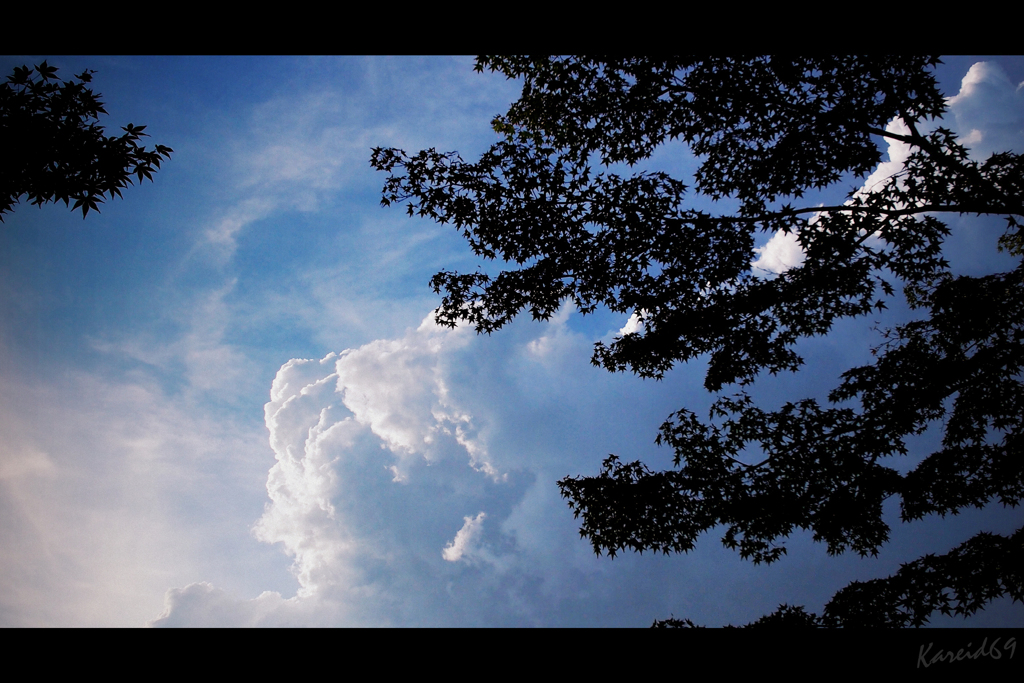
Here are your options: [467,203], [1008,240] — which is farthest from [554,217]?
[1008,240]

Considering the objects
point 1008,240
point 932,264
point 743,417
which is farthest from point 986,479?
point 1008,240

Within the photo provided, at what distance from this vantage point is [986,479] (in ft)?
22.2
